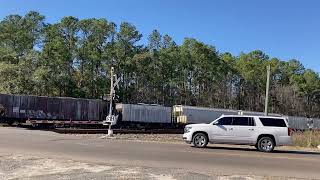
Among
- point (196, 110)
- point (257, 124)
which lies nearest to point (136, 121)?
point (196, 110)

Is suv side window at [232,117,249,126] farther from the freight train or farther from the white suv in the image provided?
the freight train

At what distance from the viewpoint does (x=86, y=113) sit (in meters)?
54.3

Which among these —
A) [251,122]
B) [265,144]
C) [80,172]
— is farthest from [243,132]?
[80,172]

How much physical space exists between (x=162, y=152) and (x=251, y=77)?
87514mm

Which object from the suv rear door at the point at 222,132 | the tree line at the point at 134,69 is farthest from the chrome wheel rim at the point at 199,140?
the tree line at the point at 134,69

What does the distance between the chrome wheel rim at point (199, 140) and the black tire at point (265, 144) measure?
247 cm

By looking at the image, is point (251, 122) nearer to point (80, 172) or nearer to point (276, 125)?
point (276, 125)

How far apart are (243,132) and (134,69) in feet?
213

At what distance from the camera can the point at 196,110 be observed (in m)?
60.4

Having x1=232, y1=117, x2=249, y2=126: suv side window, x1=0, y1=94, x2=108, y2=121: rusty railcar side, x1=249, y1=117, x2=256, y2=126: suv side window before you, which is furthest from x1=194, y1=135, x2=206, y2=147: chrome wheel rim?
x1=0, y1=94, x2=108, y2=121: rusty railcar side

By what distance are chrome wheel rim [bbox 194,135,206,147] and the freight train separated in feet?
79.5

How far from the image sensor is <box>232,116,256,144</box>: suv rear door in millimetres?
24078

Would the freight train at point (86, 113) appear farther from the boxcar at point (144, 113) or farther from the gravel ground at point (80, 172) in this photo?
the gravel ground at point (80, 172)

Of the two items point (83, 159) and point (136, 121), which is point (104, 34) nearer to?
point (136, 121)
